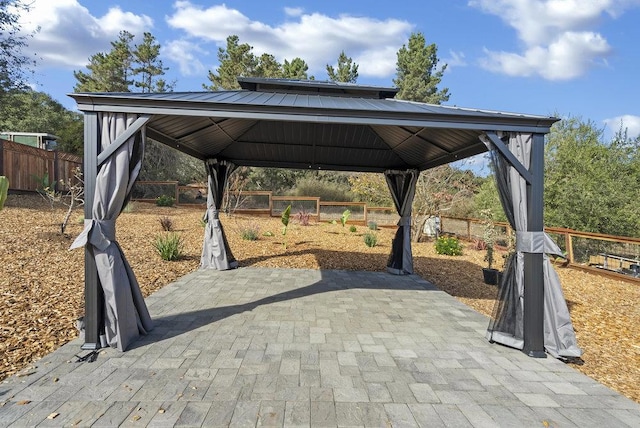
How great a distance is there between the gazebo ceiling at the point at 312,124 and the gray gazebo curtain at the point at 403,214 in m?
0.23

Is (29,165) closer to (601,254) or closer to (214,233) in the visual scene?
(214,233)

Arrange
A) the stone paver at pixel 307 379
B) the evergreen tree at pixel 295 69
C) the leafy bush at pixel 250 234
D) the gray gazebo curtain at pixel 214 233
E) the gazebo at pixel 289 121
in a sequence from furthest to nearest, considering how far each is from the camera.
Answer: the evergreen tree at pixel 295 69, the leafy bush at pixel 250 234, the gray gazebo curtain at pixel 214 233, the gazebo at pixel 289 121, the stone paver at pixel 307 379

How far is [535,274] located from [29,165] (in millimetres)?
15114

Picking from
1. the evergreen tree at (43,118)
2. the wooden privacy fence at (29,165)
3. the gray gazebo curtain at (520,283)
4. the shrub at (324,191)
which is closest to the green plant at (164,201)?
the wooden privacy fence at (29,165)

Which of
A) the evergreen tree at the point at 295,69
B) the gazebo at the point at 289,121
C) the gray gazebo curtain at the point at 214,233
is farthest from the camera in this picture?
the evergreen tree at the point at 295,69

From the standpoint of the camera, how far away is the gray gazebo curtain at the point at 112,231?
3264 millimetres

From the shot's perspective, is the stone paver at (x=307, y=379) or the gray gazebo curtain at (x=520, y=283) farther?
the gray gazebo curtain at (x=520, y=283)

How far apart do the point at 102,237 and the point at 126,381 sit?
1360 mm

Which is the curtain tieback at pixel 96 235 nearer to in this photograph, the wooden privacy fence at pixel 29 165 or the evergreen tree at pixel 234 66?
the wooden privacy fence at pixel 29 165

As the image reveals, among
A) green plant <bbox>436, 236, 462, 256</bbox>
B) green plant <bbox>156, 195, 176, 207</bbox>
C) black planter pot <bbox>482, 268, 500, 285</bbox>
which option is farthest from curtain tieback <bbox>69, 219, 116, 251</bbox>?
green plant <bbox>156, 195, 176, 207</bbox>

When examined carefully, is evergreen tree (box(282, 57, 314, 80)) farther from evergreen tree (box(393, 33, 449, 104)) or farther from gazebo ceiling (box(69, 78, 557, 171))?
gazebo ceiling (box(69, 78, 557, 171))

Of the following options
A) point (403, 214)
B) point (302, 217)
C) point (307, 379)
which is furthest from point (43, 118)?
point (307, 379)

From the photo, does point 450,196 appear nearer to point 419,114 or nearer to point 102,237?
point 419,114

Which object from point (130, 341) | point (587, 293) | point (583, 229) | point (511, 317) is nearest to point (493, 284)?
point (587, 293)
